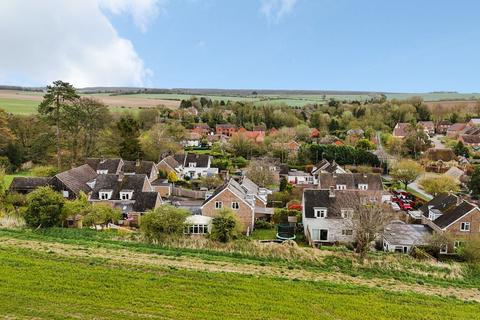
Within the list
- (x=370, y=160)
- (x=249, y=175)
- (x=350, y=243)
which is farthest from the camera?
(x=370, y=160)

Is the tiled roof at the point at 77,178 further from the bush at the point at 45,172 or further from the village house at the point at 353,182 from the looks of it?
the village house at the point at 353,182

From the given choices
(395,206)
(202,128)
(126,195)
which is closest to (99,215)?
(126,195)

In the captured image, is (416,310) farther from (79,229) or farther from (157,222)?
(79,229)

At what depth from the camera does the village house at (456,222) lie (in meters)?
33.9

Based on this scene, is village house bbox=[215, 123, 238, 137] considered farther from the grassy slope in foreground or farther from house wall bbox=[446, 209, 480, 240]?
the grassy slope in foreground

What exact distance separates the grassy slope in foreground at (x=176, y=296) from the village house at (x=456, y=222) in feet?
53.4

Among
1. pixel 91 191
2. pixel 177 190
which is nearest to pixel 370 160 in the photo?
pixel 177 190

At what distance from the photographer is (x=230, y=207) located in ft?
125

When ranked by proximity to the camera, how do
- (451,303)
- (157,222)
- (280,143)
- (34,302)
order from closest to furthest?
(34,302) → (451,303) → (157,222) → (280,143)

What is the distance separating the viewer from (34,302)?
50.9 feet

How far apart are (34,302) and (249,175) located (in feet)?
144

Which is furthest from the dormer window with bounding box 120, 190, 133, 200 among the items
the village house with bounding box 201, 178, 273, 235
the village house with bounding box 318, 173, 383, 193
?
the village house with bounding box 318, 173, 383, 193

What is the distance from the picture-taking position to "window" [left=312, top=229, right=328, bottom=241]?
36.2 meters

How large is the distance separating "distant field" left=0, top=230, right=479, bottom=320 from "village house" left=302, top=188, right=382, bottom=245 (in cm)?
1356
